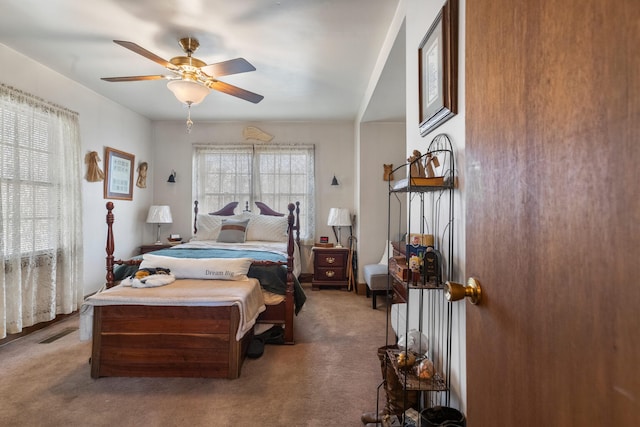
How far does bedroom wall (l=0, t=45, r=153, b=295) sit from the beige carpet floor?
123 cm

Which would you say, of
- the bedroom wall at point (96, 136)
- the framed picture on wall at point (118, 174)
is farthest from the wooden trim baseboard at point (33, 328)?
the framed picture on wall at point (118, 174)

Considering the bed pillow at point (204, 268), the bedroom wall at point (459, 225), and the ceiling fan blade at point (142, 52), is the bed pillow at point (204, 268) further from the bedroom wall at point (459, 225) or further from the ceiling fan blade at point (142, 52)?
the bedroom wall at point (459, 225)

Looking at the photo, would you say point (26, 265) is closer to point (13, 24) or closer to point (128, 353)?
point (128, 353)

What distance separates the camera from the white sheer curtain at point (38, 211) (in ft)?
9.09

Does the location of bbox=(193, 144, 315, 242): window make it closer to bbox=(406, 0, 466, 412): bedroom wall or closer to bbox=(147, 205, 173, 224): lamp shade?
bbox=(147, 205, 173, 224): lamp shade

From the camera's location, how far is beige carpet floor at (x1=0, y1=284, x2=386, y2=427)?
182cm

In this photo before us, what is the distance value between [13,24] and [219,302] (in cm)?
253

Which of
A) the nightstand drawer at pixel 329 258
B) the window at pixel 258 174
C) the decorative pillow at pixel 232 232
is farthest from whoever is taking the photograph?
the window at pixel 258 174

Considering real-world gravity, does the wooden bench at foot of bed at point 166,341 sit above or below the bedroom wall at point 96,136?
below

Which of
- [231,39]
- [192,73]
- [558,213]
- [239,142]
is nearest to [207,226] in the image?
[239,142]

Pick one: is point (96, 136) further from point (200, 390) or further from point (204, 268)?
point (200, 390)

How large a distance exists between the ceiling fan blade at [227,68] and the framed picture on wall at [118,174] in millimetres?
2297

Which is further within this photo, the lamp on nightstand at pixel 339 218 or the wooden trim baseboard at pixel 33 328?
the lamp on nightstand at pixel 339 218

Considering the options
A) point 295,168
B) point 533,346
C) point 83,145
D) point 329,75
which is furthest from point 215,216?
point 533,346
